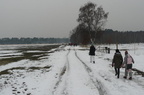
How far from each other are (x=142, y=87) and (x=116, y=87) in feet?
4.21

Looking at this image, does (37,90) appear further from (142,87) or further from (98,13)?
(98,13)

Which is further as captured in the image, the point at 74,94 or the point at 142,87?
the point at 142,87

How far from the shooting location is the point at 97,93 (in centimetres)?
878

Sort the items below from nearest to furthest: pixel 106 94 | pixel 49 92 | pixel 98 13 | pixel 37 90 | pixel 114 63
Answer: pixel 106 94, pixel 49 92, pixel 37 90, pixel 114 63, pixel 98 13

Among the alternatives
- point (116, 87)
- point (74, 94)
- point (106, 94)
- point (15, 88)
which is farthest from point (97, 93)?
point (15, 88)

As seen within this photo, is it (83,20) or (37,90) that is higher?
(83,20)

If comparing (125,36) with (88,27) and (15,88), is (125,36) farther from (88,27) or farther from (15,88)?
(15,88)

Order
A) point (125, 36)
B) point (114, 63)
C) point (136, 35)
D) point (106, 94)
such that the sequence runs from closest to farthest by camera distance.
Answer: point (106, 94) < point (114, 63) < point (125, 36) < point (136, 35)

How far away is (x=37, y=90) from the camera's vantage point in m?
9.80

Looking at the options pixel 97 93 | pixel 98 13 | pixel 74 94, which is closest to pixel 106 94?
pixel 97 93

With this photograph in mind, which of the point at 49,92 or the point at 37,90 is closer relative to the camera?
the point at 49,92

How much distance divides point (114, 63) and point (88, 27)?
1532 inches

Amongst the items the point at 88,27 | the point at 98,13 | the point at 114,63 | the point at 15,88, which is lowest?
the point at 15,88

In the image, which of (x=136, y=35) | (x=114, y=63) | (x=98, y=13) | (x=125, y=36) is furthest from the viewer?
(x=136, y=35)
